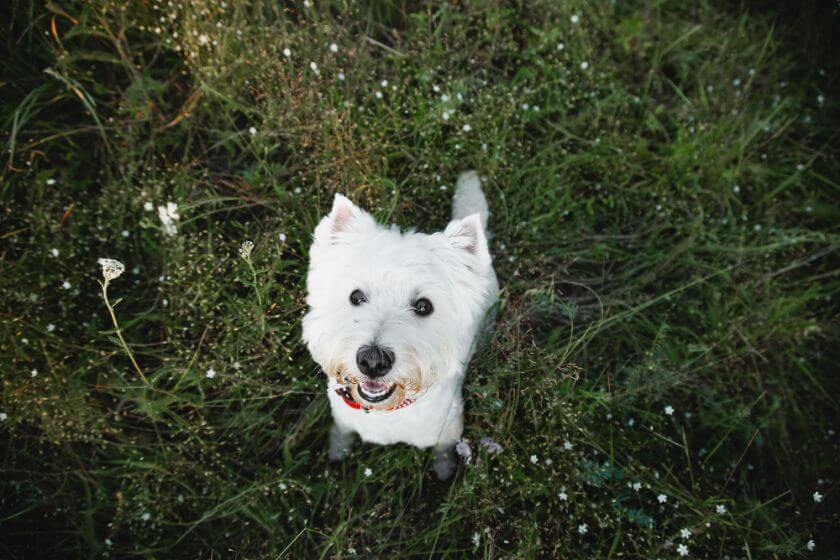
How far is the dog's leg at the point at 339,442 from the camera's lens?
3027 millimetres

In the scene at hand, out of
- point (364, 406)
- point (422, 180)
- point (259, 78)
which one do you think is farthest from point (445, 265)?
point (259, 78)

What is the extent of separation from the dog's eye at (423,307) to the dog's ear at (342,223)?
46 cm

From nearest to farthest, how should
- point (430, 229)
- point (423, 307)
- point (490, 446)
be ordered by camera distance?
1. point (423, 307)
2. point (490, 446)
3. point (430, 229)

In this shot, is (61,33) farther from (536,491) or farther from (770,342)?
(770,342)

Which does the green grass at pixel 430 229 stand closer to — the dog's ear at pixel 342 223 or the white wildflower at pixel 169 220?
the white wildflower at pixel 169 220

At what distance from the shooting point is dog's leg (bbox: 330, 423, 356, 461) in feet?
9.93

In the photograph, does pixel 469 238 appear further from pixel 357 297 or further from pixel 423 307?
pixel 357 297

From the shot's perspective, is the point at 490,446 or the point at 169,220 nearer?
the point at 490,446

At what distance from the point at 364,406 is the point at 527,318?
1206mm

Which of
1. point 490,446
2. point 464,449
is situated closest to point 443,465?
point 464,449

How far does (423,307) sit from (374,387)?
1.38 feet

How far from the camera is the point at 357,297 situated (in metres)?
2.32

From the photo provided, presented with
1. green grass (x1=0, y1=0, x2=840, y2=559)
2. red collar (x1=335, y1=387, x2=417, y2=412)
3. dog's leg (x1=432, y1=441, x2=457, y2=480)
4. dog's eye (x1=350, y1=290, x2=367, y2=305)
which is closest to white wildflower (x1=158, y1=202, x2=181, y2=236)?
green grass (x1=0, y1=0, x2=840, y2=559)

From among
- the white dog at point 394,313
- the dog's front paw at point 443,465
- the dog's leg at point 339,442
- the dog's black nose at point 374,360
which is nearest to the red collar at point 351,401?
the white dog at point 394,313
